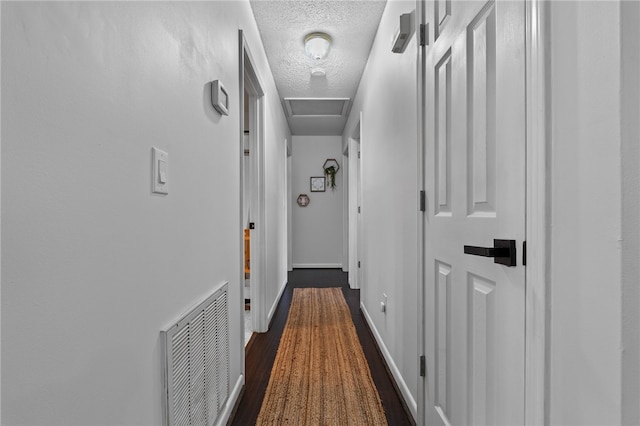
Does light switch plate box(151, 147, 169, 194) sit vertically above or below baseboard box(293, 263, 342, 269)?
above

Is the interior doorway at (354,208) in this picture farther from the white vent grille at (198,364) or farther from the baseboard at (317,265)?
the white vent grille at (198,364)

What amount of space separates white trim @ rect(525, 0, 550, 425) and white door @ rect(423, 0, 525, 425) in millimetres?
36

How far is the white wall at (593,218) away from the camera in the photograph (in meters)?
0.59

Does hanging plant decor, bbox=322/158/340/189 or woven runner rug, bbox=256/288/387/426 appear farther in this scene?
hanging plant decor, bbox=322/158/340/189

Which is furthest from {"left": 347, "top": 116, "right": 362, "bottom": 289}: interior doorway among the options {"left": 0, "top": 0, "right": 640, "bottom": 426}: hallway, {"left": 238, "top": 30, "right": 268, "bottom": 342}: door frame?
{"left": 0, "top": 0, "right": 640, "bottom": 426}: hallway

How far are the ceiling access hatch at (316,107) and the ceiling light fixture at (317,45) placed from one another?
Result: 132cm

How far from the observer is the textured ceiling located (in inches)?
96.3

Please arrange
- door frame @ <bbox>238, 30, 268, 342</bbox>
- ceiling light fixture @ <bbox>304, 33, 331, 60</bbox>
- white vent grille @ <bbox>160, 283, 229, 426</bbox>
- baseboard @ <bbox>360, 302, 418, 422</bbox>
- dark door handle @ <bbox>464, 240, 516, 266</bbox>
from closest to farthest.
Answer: dark door handle @ <bbox>464, 240, 516, 266</bbox>, white vent grille @ <bbox>160, 283, 229, 426</bbox>, baseboard @ <bbox>360, 302, 418, 422</bbox>, ceiling light fixture @ <bbox>304, 33, 331, 60</bbox>, door frame @ <bbox>238, 30, 268, 342</bbox>

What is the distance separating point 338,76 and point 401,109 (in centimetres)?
191

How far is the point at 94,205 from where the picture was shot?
707mm

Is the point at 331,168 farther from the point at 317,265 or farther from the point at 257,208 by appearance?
the point at 257,208

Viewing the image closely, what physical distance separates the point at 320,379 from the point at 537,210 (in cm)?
176

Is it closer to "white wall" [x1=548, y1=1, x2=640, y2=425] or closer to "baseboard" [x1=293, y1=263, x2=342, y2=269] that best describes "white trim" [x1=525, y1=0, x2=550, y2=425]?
"white wall" [x1=548, y1=1, x2=640, y2=425]

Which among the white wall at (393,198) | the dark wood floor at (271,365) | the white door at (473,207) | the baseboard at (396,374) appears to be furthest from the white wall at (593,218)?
the dark wood floor at (271,365)
